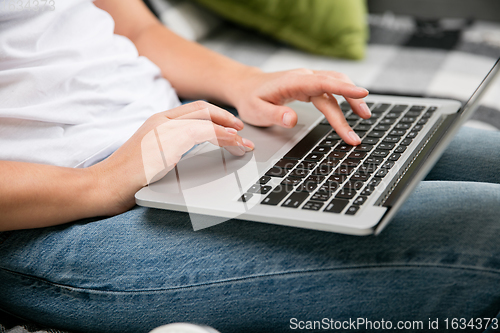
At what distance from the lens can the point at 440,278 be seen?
16.2 inches

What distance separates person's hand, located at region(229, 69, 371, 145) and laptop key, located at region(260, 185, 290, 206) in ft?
0.47

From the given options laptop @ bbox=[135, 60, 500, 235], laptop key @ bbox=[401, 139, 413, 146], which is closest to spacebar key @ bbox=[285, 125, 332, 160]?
laptop @ bbox=[135, 60, 500, 235]

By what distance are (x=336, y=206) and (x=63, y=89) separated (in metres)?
0.38

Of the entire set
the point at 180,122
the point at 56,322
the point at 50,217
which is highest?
the point at 180,122

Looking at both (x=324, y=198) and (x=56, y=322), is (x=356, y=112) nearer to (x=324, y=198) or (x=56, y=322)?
(x=324, y=198)

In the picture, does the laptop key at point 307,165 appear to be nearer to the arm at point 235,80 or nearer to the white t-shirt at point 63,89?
the arm at point 235,80

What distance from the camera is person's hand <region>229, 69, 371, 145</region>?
22.0 inches

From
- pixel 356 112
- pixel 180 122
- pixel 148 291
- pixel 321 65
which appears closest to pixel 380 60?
pixel 321 65

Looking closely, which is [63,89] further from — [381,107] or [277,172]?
[381,107]

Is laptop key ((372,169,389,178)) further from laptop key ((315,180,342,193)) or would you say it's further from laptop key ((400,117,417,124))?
laptop key ((400,117,417,124))

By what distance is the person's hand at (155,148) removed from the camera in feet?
1.64

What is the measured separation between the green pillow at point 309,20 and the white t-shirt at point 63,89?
61 cm

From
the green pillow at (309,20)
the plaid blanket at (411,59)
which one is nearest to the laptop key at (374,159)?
the plaid blanket at (411,59)

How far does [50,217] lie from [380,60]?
100 cm
